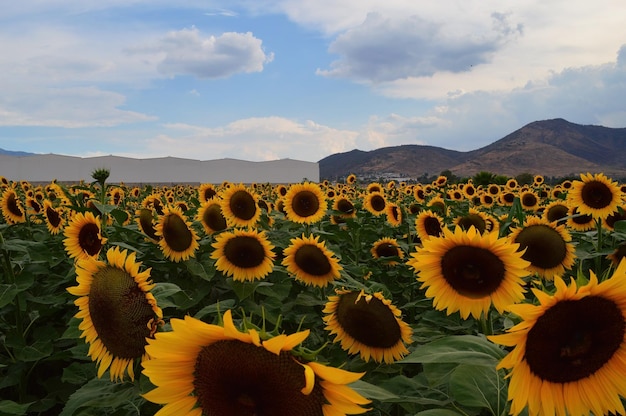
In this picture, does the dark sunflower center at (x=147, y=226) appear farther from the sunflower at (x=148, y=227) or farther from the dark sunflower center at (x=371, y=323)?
the dark sunflower center at (x=371, y=323)

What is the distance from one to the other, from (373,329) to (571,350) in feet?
4.55

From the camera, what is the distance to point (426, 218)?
18.8 feet

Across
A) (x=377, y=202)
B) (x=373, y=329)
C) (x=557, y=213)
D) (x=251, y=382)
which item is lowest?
(x=373, y=329)

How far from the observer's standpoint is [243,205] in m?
5.16

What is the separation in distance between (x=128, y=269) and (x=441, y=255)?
4.50 ft

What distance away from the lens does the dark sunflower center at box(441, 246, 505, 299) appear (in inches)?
89.3

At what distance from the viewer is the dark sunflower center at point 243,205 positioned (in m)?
5.13

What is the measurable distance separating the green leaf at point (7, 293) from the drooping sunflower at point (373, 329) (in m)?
2.29

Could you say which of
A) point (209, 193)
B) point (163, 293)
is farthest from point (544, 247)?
point (209, 193)

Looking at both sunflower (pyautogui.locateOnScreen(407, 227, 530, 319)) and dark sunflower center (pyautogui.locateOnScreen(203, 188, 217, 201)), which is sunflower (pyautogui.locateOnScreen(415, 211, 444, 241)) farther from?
sunflower (pyautogui.locateOnScreen(407, 227, 530, 319))

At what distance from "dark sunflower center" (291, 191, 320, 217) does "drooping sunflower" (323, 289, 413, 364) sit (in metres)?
3.07

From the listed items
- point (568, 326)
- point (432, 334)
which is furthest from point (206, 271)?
point (568, 326)

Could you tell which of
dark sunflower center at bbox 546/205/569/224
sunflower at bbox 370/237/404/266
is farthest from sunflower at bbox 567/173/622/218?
sunflower at bbox 370/237/404/266

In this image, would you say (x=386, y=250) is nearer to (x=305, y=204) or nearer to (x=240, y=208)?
(x=305, y=204)
